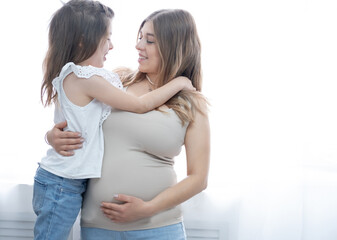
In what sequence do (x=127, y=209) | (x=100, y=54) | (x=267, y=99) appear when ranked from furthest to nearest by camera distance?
(x=267, y=99)
(x=100, y=54)
(x=127, y=209)

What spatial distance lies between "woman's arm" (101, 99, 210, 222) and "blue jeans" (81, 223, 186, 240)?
61 millimetres

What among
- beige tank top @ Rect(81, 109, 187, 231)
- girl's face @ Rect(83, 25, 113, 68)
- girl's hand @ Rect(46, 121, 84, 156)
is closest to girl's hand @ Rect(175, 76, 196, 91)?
beige tank top @ Rect(81, 109, 187, 231)

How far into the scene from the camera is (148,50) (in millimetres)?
1687

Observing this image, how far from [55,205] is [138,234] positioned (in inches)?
10.8

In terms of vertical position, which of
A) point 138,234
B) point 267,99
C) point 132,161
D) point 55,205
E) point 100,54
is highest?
point 100,54

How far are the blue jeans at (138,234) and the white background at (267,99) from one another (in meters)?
0.44

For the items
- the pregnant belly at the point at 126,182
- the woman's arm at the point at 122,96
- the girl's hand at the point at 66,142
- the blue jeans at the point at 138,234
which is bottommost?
the blue jeans at the point at 138,234

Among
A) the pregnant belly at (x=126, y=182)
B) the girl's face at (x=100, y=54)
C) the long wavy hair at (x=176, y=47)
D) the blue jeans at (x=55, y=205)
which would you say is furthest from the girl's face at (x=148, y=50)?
the blue jeans at (x=55, y=205)

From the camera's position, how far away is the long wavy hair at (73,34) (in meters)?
1.54

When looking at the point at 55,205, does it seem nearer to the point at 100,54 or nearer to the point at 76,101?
the point at 76,101

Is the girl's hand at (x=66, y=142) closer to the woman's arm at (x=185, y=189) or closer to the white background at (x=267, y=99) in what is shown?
the woman's arm at (x=185, y=189)

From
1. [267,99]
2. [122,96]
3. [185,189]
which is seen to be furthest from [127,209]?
[267,99]

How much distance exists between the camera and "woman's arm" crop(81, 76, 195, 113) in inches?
59.1

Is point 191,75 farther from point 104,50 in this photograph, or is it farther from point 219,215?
point 219,215
